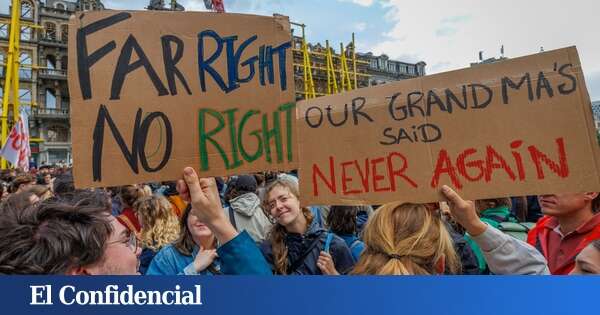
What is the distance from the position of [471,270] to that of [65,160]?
36.5m

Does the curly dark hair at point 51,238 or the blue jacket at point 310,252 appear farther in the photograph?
the blue jacket at point 310,252

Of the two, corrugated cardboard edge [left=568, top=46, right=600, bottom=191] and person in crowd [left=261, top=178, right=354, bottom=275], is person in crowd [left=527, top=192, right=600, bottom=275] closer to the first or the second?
corrugated cardboard edge [left=568, top=46, right=600, bottom=191]

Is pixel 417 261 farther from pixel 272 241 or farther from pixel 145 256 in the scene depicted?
pixel 145 256

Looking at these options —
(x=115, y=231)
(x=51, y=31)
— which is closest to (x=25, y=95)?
(x=51, y=31)

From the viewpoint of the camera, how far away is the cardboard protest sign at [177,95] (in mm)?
1739

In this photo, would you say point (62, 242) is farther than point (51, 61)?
No

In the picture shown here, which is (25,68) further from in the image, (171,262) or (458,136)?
(458,136)

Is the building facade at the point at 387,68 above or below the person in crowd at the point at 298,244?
above

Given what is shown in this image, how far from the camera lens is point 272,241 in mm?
2504

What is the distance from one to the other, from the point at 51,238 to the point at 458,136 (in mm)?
1398

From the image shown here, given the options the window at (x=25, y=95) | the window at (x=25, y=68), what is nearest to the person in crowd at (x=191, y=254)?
the window at (x=25, y=95)

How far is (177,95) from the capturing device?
70.1 inches

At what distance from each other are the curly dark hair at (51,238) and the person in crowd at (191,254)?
778mm

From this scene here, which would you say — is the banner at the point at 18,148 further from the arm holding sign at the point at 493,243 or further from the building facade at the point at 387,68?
the building facade at the point at 387,68
